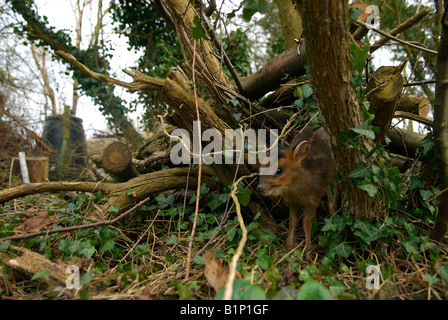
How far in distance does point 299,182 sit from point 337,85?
114 cm

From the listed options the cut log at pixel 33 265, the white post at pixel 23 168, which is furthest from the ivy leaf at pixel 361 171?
the white post at pixel 23 168

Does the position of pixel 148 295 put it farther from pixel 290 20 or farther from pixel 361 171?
pixel 290 20

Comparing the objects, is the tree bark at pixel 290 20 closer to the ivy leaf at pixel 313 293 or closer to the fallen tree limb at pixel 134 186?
the fallen tree limb at pixel 134 186

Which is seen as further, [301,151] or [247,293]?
[301,151]

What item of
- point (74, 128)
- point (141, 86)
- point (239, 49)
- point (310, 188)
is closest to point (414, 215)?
point (310, 188)

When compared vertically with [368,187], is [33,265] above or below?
below

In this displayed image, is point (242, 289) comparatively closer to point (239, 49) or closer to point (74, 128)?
point (239, 49)

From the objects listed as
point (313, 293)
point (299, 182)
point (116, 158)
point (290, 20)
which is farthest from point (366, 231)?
point (290, 20)

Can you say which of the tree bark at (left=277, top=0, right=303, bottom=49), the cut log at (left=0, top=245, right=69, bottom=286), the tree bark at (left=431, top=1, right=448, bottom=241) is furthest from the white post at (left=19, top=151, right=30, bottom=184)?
the tree bark at (left=431, top=1, right=448, bottom=241)

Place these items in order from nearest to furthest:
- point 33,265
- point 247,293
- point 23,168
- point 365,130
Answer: point 247,293 < point 365,130 < point 33,265 < point 23,168

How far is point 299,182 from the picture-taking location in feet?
9.62

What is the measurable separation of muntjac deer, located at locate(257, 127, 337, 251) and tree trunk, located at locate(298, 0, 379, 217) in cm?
43

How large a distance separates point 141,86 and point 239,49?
4083 millimetres

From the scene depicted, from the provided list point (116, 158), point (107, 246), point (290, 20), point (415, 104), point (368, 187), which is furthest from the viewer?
point (290, 20)
